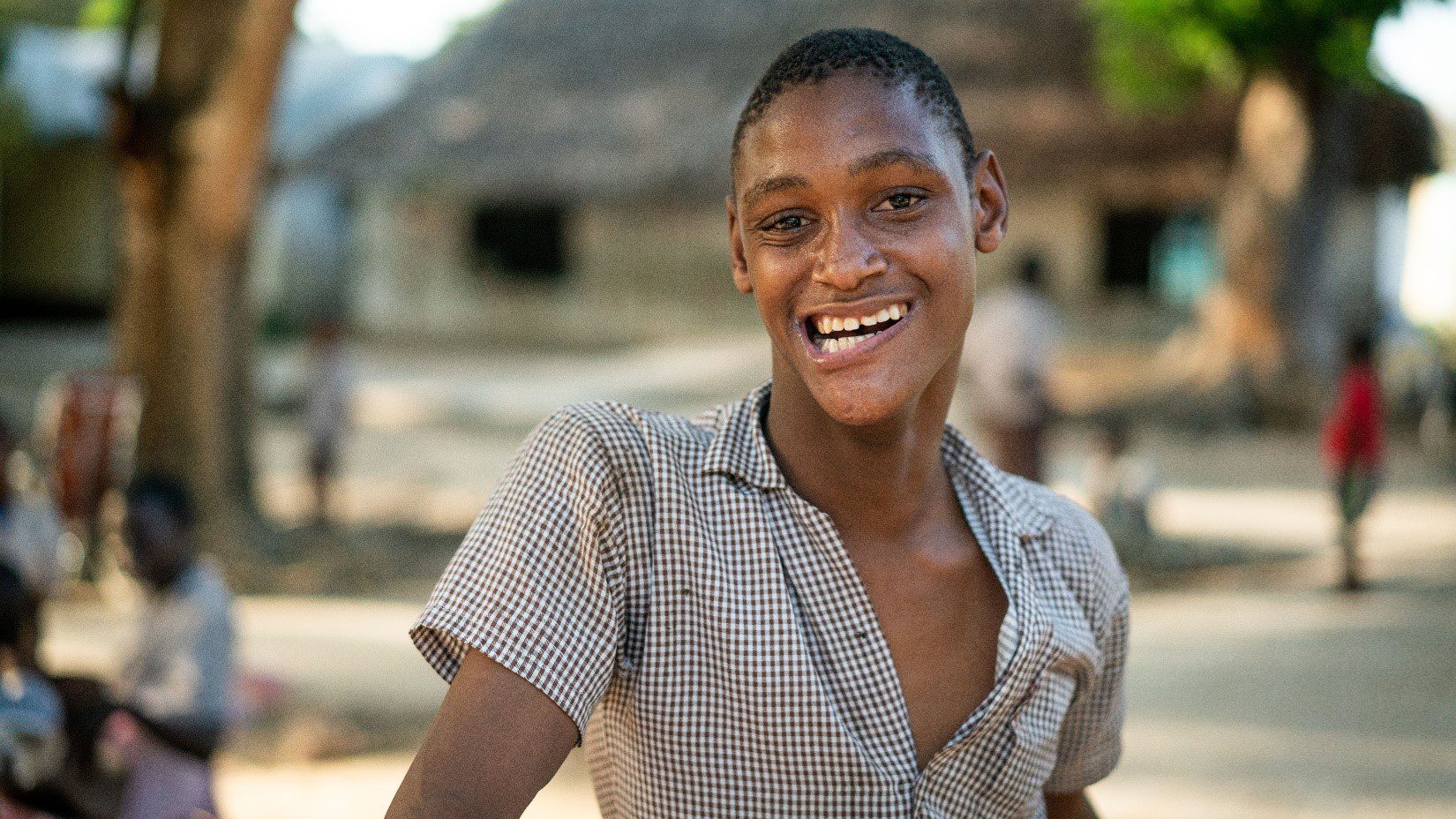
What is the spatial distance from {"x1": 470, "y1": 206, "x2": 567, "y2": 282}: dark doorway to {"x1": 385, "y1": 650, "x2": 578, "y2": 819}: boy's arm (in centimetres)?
1817

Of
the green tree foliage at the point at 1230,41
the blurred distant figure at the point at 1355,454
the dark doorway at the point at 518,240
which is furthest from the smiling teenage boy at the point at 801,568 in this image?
the dark doorway at the point at 518,240

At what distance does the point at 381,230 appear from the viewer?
19.8 metres

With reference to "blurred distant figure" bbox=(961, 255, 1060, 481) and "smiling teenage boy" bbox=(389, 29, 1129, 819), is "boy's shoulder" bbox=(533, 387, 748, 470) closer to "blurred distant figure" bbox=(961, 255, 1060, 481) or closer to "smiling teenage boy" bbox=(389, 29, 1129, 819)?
"smiling teenage boy" bbox=(389, 29, 1129, 819)

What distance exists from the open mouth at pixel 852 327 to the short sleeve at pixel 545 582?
251 mm

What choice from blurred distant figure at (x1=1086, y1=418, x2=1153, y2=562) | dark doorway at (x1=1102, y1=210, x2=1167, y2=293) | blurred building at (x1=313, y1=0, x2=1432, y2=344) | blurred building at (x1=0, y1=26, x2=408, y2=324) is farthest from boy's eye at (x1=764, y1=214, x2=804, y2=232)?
blurred building at (x1=0, y1=26, x2=408, y2=324)

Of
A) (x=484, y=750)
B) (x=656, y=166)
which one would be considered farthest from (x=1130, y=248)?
(x=484, y=750)

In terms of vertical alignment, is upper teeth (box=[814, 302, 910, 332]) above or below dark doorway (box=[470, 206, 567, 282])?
below

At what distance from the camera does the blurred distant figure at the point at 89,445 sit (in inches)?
295

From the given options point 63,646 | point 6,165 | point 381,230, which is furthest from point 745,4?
point 63,646

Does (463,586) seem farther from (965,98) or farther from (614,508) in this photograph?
(965,98)

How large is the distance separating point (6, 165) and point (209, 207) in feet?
43.5

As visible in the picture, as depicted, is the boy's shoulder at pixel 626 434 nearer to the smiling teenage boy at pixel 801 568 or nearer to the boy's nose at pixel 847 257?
the smiling teenage boy at pixel 801 568

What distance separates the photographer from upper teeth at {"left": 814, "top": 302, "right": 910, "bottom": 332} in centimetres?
143

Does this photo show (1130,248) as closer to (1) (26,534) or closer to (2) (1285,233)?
(2) (1285,233)
